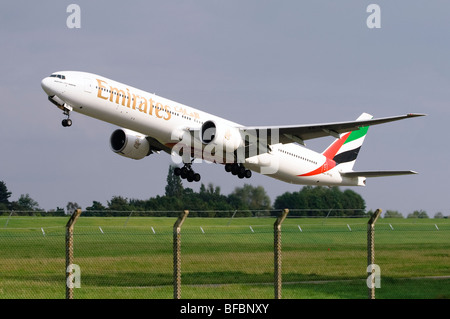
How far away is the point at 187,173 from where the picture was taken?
1409 inches

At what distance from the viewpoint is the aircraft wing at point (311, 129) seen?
30336 millimetres

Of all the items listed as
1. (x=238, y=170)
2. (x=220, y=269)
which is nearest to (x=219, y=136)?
(x=238, y=170)

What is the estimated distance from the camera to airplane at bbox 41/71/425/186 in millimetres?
28344

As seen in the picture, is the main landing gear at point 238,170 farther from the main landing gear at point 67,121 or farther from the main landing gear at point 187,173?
the main landing gear at point 67,121

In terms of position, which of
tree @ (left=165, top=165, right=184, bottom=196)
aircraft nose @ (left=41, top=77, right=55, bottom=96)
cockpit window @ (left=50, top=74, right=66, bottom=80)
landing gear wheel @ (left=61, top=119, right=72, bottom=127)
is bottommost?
tree @ (left=165, top=165, right=184, bottom=196)

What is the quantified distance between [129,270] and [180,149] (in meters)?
13.7

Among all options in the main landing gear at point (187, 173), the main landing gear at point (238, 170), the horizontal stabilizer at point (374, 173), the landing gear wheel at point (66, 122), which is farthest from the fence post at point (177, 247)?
the horizontal stabilizer at point (374, 173)

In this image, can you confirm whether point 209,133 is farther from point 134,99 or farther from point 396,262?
point 396,262

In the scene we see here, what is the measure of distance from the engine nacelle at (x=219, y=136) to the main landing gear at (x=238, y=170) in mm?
3397

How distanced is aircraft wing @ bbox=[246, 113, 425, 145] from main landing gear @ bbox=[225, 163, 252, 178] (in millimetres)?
2324

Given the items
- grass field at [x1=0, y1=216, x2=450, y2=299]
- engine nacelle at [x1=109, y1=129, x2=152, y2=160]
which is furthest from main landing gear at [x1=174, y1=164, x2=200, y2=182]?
grass field at [x1=0, y1=216, x2=450, y2=299]

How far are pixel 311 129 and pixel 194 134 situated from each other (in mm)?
5392

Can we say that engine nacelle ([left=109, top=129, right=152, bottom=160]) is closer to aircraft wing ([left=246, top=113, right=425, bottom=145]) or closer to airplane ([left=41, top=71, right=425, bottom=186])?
airplane ([left=41, top=71, right=425, bottom=186])
